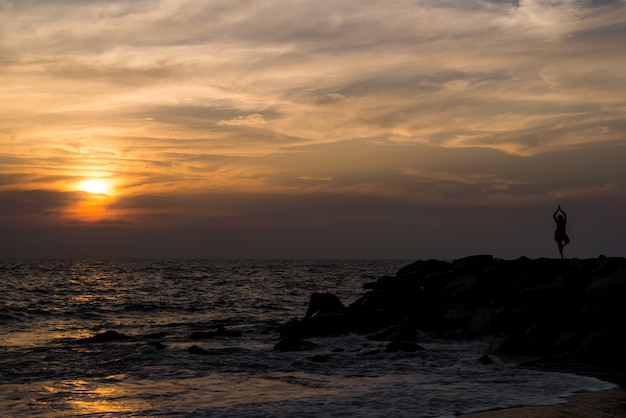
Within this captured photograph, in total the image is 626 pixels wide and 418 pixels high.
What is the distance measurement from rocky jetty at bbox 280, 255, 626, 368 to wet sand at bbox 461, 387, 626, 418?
4.31 metres

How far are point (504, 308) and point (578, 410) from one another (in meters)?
11.1

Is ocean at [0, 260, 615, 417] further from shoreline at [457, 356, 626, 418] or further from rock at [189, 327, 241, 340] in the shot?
shoreline at [457, 356, 626, 418]

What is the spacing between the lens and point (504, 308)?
78.4ft

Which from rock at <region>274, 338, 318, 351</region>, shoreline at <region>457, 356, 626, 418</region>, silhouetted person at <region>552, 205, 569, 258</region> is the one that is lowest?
rock at <region>274, 338, 318, 351</region>

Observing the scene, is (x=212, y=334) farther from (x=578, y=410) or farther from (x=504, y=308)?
(x=578, y=410)

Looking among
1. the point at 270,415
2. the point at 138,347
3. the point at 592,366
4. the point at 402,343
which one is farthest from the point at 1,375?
the point at 592,366

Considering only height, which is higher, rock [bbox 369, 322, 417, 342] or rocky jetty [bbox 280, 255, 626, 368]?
rocky jetty [bbox 280, 255, 626, 368]

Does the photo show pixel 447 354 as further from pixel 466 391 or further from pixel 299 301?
pixel 299 301

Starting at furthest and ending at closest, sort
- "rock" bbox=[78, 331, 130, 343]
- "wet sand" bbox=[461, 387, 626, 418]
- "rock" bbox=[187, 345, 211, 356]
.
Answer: "rock" bbox=[78, 331, 130, 343], "rock" bbox=[187, 345, 211, 356], "wet sand" bbox=[461, 387, 626, 418]

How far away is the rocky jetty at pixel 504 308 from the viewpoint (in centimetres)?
1948

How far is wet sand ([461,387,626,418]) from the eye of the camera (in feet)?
41.4

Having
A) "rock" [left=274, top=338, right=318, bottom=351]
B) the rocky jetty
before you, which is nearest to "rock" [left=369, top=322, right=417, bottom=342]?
the rocky jetty

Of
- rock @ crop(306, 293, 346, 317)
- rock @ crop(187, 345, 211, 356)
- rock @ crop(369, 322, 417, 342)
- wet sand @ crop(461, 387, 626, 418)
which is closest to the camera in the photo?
wet sand @ crop(461, 387, 626, 418)

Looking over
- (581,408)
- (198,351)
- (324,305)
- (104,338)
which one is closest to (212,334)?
(104,338)
